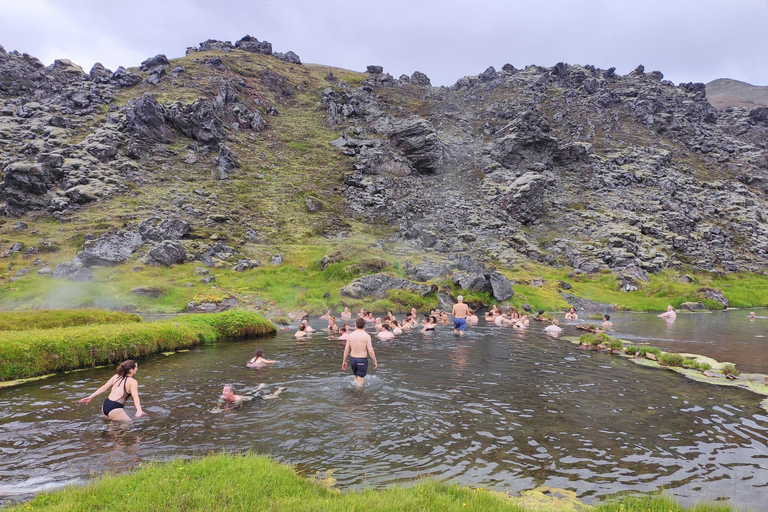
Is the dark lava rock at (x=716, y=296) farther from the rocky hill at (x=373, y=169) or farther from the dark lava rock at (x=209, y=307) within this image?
the dark lava rock at (x=209, y=307)

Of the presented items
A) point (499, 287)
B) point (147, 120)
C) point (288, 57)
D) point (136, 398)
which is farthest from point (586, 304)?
point (288, 57)

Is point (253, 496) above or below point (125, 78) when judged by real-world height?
below

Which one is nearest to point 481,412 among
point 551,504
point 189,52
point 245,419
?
point 551,504

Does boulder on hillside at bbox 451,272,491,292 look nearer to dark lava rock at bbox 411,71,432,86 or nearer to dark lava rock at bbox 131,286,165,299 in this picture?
dark lava rock at bbox 131,286,165,299

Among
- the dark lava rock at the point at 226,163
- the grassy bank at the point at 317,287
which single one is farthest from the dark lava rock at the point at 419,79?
the grassy bank at the point at 317,287

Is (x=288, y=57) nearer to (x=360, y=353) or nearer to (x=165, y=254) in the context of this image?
(x=165, y=254)

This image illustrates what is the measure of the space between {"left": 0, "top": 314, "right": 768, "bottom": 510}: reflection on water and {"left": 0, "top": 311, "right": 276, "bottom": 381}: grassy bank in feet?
3.34

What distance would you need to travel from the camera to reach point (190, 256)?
48844 mm

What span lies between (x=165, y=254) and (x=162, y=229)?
738 centimetres

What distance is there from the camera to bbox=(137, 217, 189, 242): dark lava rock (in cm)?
5050

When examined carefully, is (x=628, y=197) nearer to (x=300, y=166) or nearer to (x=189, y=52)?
(x=300, y=166)

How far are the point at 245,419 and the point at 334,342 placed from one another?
1425cm

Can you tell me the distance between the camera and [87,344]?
57.5 feet

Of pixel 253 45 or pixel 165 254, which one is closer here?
pixel 165 254
